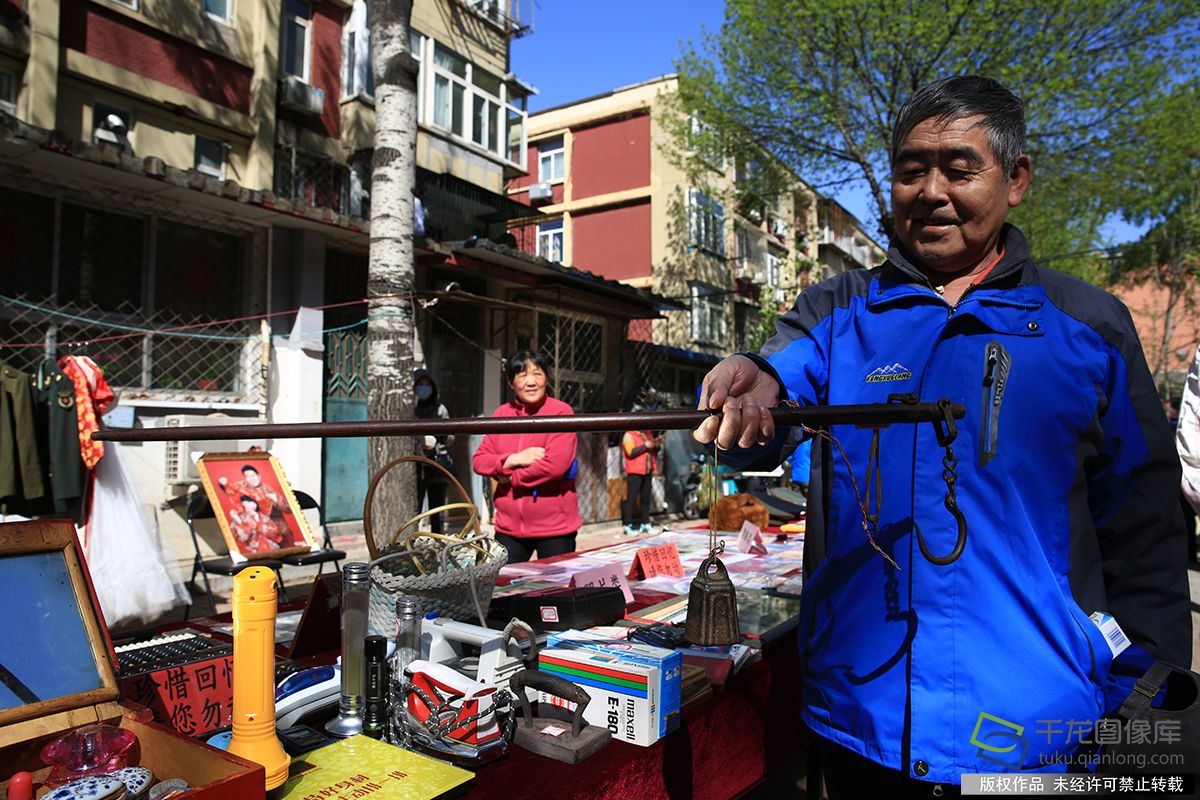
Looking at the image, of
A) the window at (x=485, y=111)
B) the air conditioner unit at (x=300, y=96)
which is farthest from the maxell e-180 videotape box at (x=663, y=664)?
the window at (x=485, y=111)

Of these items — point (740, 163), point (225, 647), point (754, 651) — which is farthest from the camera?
point (740, 163)

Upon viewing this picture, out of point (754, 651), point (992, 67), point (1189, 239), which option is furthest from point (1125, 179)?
point (754, 651)

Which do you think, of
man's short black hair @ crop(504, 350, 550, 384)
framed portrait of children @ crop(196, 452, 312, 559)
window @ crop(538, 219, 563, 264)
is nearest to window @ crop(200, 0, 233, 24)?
framed portrait of children @ crop(196, 452, 312, 559)

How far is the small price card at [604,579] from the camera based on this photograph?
2.59m

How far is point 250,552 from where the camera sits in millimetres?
4914

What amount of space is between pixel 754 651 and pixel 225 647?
54.7 inches

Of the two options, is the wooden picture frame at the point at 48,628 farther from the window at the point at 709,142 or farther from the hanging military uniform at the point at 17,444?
the window at the point at 709,142

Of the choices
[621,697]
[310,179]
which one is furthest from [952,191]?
[310,179]

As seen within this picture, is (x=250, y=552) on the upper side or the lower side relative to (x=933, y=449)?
lower

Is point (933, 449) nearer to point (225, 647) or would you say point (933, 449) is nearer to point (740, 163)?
point (225, 647)

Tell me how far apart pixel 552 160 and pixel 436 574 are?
72.4 ft

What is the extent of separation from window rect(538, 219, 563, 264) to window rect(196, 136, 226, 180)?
1387 centimetres

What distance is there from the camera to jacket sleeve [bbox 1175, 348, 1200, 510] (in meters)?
2.90

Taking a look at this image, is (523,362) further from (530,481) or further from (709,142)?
(709,142)
